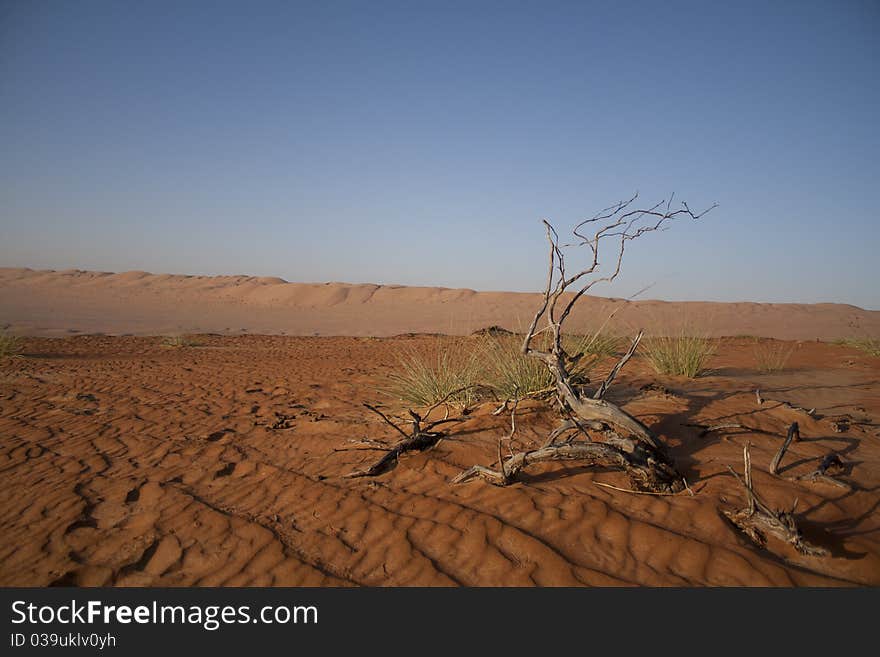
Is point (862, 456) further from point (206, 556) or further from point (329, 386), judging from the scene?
point (329, 386)

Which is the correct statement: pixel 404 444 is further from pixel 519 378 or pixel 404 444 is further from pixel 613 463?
pixel 613 463

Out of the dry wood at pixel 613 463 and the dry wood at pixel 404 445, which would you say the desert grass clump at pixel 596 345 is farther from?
the dry wood at pixel 613 463

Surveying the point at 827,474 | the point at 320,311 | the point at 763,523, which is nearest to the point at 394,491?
the point at 763,523

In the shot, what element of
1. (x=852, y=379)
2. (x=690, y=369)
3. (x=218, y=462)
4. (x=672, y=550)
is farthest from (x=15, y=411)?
(x=852, y=379)

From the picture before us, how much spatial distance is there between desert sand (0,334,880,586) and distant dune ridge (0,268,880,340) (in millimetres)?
11960

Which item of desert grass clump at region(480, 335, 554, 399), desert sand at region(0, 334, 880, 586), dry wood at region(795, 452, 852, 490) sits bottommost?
desert sand at region(0, 334, 880, 586)

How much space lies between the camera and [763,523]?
2.48 m

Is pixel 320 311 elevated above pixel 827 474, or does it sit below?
above

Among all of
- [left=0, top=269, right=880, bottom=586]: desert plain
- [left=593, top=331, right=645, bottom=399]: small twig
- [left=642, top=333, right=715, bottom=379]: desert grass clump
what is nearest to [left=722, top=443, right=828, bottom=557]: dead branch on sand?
[left=0, top=269, right=880, bottom=586]: desert plain

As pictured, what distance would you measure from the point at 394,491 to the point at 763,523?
84.7 inches

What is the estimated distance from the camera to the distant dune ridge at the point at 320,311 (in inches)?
897

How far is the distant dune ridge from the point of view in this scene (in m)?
22.8

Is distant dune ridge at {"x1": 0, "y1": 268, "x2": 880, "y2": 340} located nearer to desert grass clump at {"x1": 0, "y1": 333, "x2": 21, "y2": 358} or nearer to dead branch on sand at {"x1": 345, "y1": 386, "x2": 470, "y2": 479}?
desert grass clump at {"x1": 0, "y1": 333, "x2": 21, "y2": 358}

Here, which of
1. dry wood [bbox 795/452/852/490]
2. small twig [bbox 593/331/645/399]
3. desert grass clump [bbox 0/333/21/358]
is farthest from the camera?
desert grass clump [bbox 0/333/21/358]
